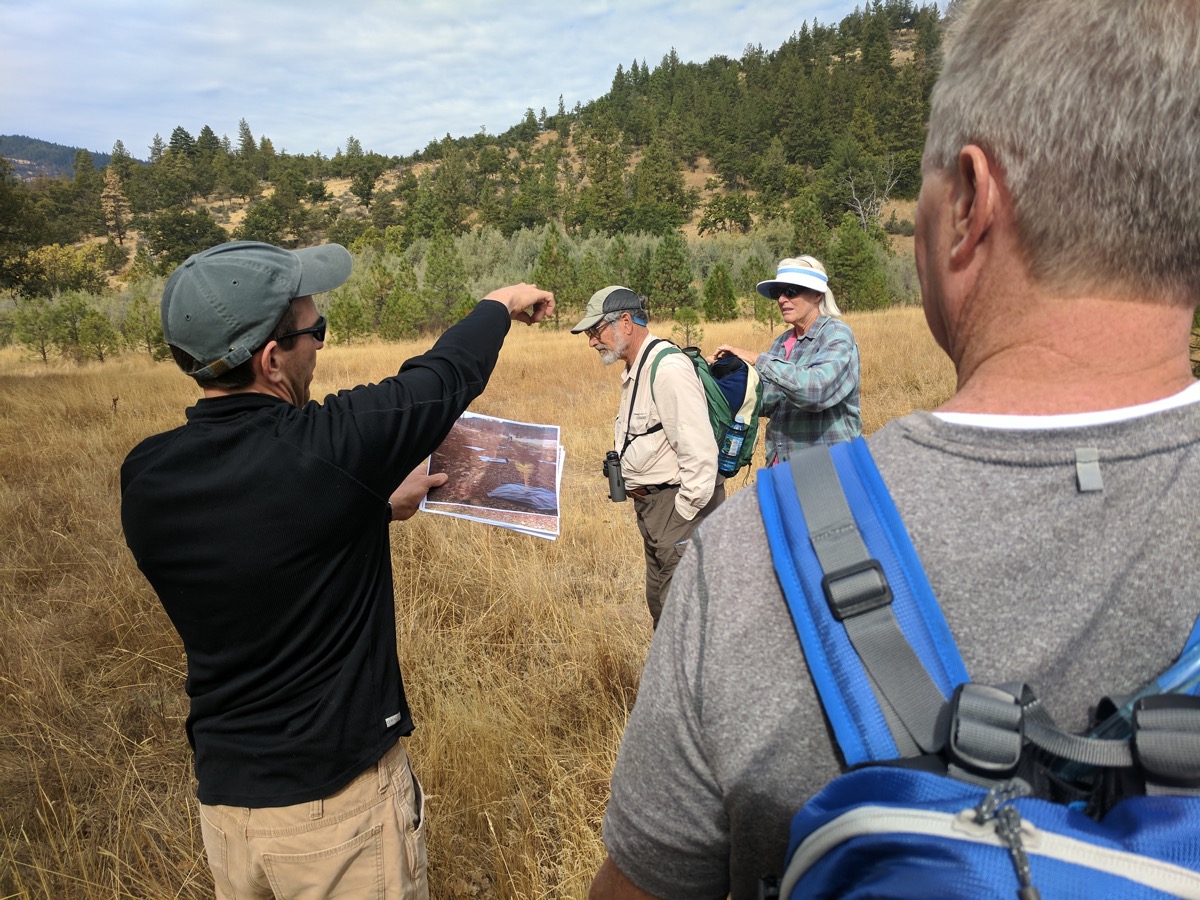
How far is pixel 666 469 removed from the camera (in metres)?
3.73

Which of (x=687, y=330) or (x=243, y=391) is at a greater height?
(x=243, y=391)

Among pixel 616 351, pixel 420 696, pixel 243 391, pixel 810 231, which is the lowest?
pixel 420 696

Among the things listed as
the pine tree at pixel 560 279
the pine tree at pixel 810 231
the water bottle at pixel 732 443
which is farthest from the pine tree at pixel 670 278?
the water bottle at pixel 732 443

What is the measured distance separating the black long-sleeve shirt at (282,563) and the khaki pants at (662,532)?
2183mm

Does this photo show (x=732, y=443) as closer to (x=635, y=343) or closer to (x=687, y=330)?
(x=635, y=343)

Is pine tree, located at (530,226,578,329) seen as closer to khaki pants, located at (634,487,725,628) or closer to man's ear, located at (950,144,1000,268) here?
khaki pants, located at (634,487,725,628)

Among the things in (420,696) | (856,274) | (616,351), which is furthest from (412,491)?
(856,274)

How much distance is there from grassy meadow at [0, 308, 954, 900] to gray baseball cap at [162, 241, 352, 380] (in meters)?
1.87

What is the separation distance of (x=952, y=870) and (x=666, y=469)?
3.22 meters

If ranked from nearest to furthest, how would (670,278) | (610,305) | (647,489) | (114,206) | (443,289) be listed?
1. (647,489)
2. (610,305)
3. (443,289)
4. (670,278)
5. (114,206)

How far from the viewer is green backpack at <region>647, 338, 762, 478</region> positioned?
3756 mm

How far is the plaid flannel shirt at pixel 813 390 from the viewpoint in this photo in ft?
11.7

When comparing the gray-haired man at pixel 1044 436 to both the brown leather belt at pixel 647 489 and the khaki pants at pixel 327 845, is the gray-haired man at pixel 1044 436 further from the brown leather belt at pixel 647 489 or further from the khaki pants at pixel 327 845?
the brown leather belt at pixel 647 489

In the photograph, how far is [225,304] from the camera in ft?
5.02
